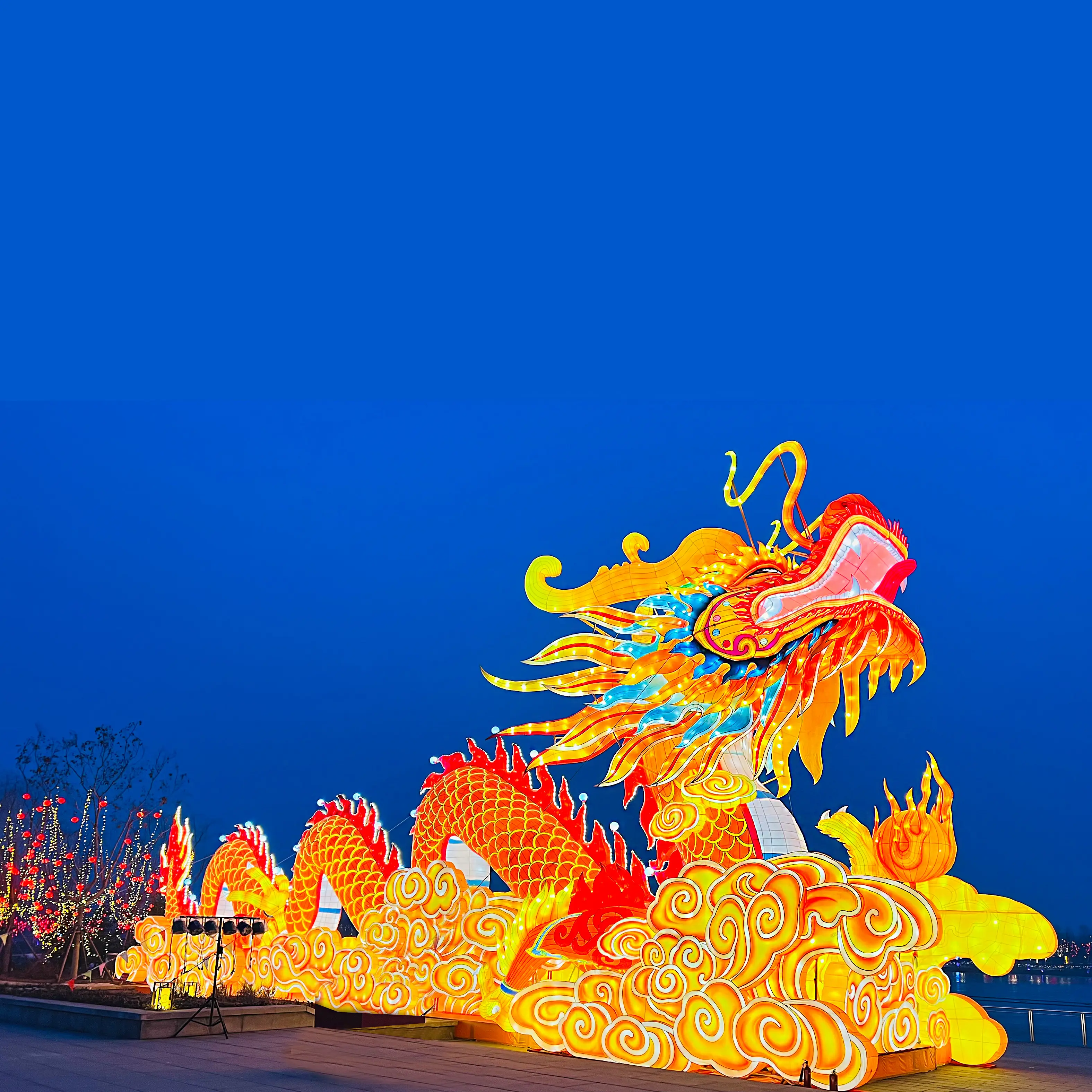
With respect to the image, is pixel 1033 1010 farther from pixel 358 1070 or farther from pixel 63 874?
pixel 63 874

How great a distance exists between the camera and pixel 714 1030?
24.3 ft

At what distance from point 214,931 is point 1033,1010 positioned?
7.96 meters

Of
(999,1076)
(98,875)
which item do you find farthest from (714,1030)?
(98,875)

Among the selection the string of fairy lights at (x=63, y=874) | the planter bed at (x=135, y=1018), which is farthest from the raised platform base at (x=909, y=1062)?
the string of fairy lights at (x=63, y=874)

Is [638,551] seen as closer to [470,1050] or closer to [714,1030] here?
[714,1030]

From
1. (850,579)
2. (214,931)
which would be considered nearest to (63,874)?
(214,931)

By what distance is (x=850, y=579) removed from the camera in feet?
27.2

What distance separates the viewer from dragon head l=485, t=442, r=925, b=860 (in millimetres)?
8336

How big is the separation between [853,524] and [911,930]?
10.2 ft

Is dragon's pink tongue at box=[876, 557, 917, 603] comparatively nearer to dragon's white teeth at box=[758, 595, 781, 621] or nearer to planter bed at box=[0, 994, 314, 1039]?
dragon's white teeth at box=[758, 595, 781, 621]

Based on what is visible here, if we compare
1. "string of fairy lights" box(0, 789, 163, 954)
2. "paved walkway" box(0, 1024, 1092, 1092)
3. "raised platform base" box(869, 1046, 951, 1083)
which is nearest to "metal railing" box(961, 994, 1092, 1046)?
"paved walkway" box(0, 1024, 1092, 1092)

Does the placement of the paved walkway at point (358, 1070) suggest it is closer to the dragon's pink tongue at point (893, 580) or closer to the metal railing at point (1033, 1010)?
the metal railing at point (1033, 1010)

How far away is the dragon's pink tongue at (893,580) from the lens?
8391 mm

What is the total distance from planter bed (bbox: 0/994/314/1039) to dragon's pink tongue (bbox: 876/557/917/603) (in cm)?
681
